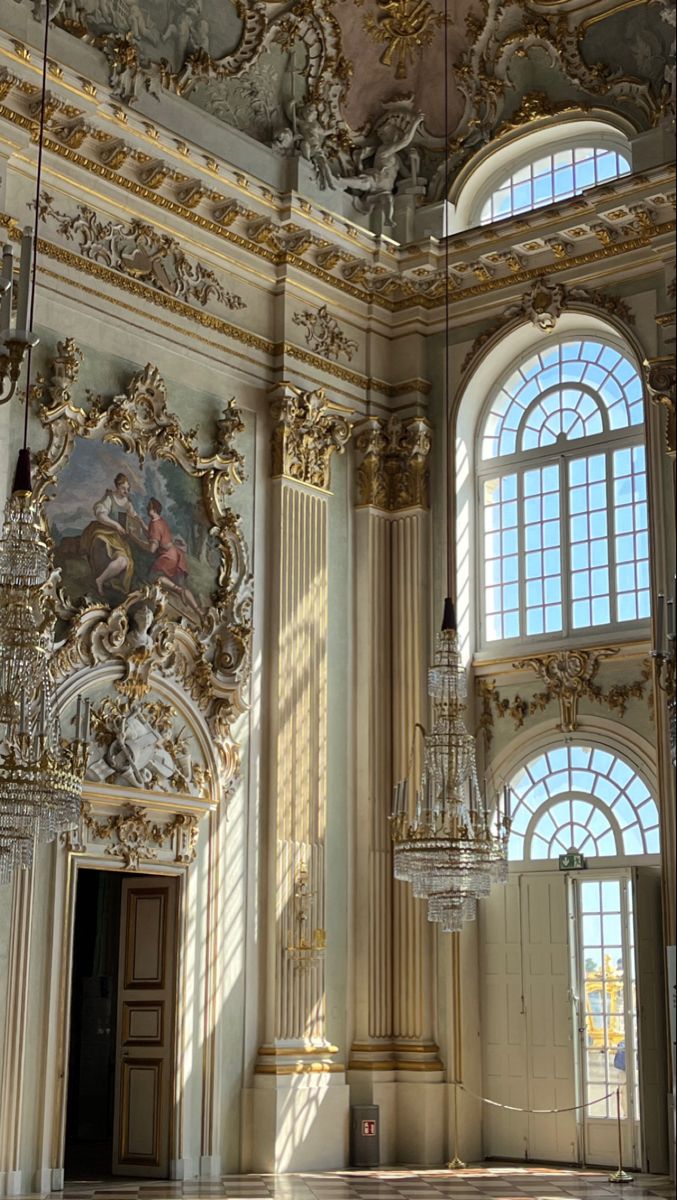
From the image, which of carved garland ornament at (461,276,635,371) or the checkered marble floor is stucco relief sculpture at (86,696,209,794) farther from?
carved garland ornament at (461,276,635,371)

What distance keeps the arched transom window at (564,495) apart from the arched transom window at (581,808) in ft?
4.24

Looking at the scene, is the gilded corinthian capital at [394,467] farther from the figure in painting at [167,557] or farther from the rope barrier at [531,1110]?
the rope barrier at [531,1110]

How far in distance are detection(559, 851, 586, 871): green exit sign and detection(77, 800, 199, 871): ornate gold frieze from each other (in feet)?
11.3

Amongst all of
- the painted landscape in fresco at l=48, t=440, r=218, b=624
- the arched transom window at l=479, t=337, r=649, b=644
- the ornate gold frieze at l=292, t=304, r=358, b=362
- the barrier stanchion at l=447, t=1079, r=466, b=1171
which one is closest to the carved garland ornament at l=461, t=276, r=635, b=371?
the arched transom window at l=479, t=337, r=649, b=644

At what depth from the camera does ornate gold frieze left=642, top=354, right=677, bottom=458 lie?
12781 millimetres

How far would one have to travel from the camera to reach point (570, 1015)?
45.9 feet

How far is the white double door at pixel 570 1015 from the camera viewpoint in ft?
44.3

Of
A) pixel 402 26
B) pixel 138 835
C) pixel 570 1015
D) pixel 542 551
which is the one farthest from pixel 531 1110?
pixel 402 26

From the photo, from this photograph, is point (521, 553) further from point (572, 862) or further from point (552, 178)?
point (552, 178)

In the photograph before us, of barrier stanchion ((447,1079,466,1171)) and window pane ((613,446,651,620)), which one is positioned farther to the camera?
window pane ((613,446,651,620))

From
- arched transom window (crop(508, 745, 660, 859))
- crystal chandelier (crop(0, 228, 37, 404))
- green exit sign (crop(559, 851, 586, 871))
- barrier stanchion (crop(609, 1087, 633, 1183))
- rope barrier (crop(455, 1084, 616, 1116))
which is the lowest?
barrier stanchion (crop(609, 1087, 633, 1183))

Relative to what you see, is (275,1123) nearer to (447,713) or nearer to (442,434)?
(447,713)

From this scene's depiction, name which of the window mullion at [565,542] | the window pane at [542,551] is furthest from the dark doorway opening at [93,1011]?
the window mullion at [565,542]

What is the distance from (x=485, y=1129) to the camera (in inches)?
570
